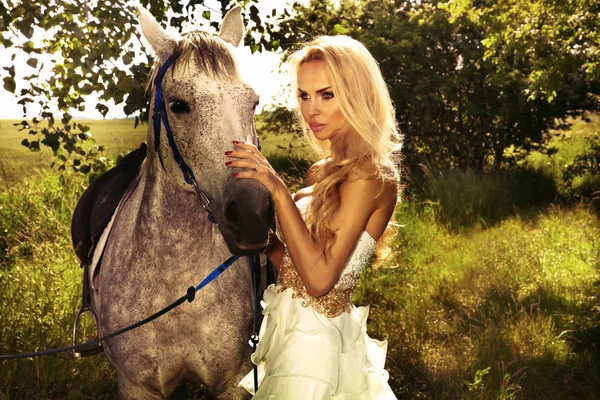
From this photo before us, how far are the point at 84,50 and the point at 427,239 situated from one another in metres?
5.26

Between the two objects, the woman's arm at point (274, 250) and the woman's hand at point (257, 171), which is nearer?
the woman's hand at point (257, 171)

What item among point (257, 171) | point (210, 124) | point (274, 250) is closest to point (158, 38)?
point (210, 124)

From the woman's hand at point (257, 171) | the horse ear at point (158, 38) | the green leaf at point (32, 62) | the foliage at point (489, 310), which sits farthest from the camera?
the foliage at point (489, 310)

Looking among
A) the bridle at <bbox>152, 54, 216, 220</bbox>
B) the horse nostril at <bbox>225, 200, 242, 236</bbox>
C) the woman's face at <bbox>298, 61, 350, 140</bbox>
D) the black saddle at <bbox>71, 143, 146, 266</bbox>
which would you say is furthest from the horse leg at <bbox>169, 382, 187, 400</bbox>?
the woman's face at <bbox>298, 61, 350, 140</bbox>

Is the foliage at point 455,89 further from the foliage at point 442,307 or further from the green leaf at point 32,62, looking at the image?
the green leaf at point 32,62

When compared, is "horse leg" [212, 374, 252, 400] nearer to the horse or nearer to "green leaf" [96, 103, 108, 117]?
the horse

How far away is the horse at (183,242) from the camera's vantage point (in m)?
2.19

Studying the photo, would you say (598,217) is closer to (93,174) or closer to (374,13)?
(374,13)

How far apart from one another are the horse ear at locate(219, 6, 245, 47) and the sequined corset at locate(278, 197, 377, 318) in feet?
3.99

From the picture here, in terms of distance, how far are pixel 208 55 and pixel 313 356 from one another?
1322 mm

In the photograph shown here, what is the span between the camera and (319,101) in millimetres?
2209

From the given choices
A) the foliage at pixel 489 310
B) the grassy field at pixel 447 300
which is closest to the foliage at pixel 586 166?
the grassy field at pixel 447 300

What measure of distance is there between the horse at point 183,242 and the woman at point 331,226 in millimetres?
226

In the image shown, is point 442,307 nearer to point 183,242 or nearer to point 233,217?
point 183,242
